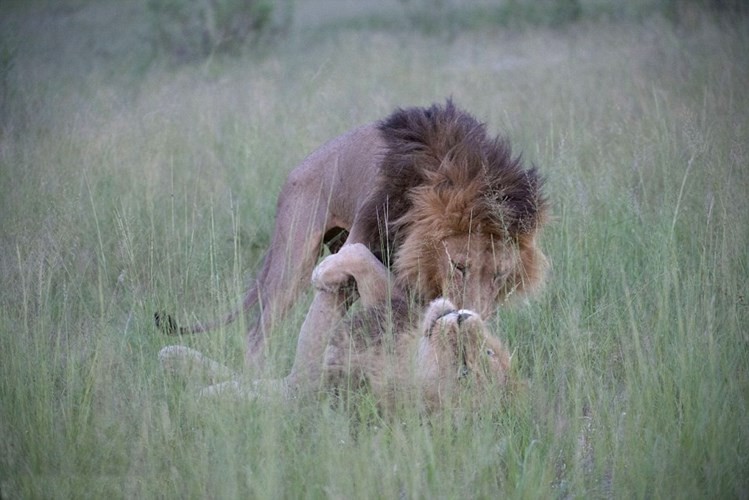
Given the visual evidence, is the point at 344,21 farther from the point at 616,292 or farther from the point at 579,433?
the point at 579,433

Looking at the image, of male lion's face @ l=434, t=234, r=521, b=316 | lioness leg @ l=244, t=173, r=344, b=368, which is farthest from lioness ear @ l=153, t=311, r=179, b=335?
male lion's face @ l=434, t=234, r=521, b=316

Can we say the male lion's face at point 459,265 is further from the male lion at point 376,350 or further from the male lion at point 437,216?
the male lion at point 376,350

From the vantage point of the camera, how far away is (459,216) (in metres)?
3.80

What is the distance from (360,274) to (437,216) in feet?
1.41

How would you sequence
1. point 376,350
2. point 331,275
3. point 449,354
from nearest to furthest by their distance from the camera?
1. point 449,354
2. point 376,350
3. point 331,275

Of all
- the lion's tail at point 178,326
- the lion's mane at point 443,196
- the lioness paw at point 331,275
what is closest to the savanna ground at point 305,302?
the lion's tail at point 178,326

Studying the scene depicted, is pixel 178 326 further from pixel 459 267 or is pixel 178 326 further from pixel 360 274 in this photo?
pixel 459 267

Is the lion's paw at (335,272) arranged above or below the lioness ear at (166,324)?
above

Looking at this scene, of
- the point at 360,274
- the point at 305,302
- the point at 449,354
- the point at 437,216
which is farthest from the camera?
the point at 305,302

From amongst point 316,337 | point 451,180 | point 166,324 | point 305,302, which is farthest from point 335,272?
point 305,302

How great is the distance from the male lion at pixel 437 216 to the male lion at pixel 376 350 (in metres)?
0.19

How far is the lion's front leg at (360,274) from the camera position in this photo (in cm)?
359

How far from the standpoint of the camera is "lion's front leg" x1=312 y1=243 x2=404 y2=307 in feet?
11.8

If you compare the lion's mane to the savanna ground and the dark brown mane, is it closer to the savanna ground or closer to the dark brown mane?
the dark brown mane
